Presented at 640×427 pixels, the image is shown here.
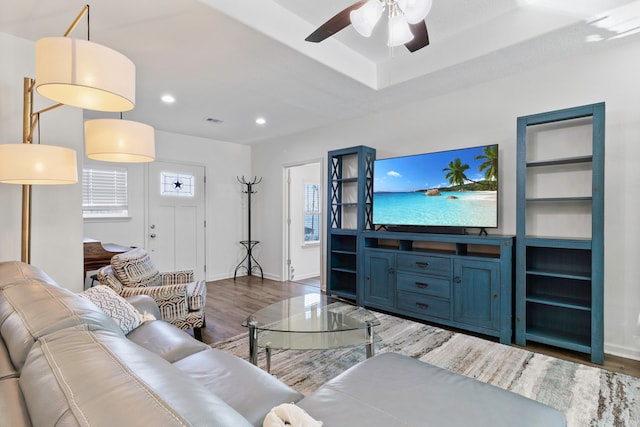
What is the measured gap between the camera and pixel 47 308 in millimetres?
1137

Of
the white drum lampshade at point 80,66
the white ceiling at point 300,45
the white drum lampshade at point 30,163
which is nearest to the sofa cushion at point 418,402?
the white drum lampshade at point 80,66

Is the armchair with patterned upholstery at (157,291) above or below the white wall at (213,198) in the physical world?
below

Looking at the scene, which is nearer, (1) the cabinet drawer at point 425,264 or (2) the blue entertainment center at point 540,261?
(2) the blue entertainment center at point 540,261

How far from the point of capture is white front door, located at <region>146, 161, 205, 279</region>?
5.09 metres

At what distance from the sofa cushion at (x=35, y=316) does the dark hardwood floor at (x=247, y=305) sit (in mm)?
1865

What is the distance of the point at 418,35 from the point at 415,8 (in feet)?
1.17

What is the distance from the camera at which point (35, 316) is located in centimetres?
109

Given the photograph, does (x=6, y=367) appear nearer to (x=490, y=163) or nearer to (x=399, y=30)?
(x=399, y=30)

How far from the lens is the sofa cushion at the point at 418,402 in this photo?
1.17m

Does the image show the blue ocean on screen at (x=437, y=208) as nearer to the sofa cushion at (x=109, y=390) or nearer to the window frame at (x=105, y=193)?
the sofa cushion at (x=109, y=390)

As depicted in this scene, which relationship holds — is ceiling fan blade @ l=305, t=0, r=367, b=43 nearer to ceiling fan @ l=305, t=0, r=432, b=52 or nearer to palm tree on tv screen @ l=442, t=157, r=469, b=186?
ceiling fan @ l=305, t=0, r=432, b=52

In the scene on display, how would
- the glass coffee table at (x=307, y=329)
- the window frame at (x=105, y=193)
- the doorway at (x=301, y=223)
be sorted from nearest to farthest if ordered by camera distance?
the glass coffee table at (x=307, y=329), the window frame at (x=105, y=193), the doorway at (x=301, y=223)

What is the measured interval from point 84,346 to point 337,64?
2.90m

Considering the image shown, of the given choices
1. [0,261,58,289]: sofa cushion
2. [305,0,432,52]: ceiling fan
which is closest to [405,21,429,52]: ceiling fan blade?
[305,0,432,52]: ceiling fan
